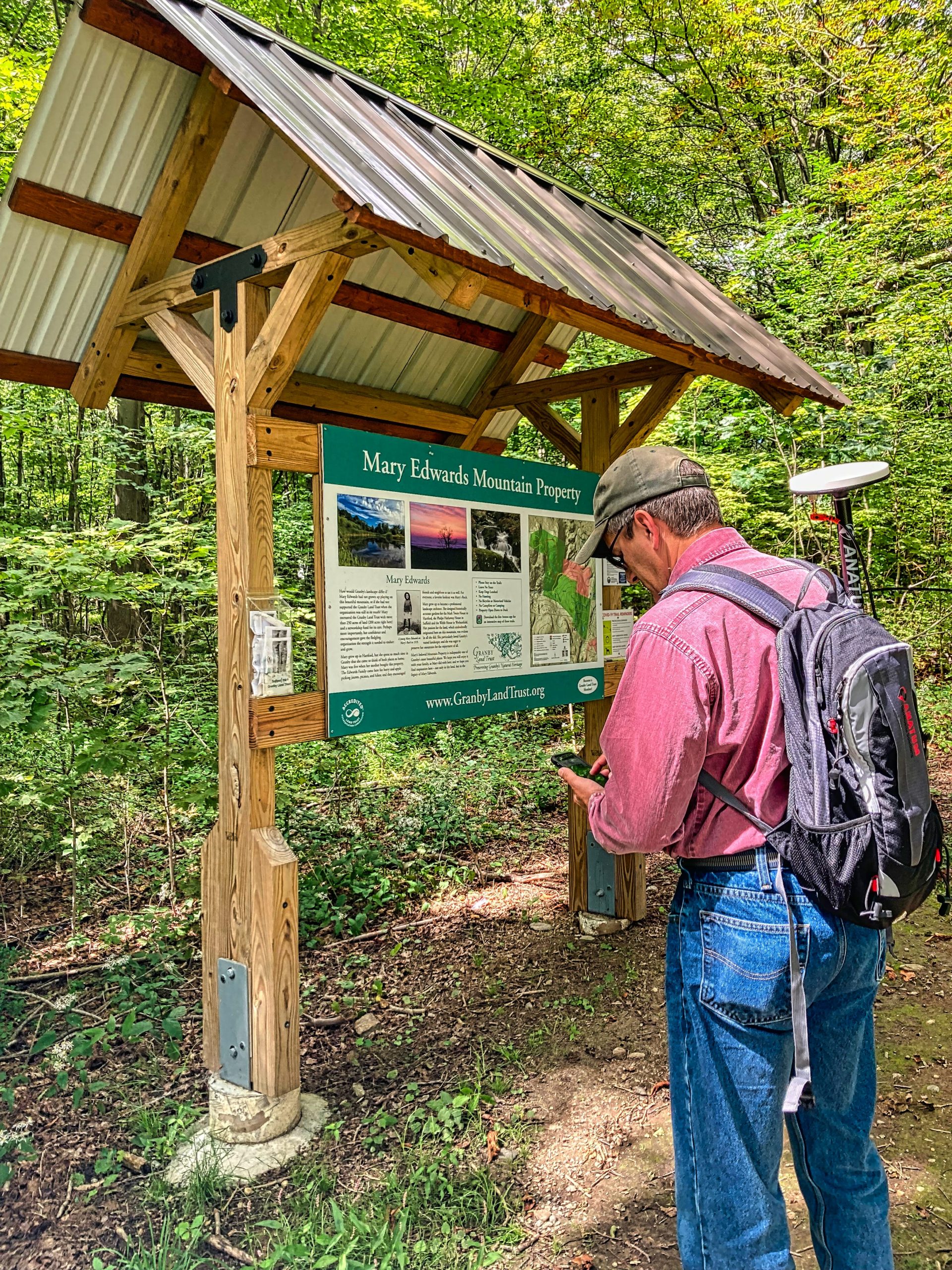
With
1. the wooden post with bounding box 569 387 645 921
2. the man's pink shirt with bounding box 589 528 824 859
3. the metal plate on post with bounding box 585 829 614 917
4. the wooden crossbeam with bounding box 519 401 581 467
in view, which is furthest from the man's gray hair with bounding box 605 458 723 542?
the metal plate on post with bounding box 585 829 614 917

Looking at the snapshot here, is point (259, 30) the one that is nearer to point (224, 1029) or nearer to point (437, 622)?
point (437, 622)

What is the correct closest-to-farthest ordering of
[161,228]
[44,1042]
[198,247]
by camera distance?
1. [44,1042]
2. [161,228]
3. [198,247]

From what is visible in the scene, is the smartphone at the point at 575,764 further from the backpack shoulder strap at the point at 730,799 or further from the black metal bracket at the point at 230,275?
the black metal bracket at the point at 230,275

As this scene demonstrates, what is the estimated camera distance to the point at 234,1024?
2.98 metres

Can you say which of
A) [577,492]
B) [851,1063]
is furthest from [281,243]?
[851,1063]

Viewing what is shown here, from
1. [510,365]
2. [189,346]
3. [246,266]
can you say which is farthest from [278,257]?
[510,365]

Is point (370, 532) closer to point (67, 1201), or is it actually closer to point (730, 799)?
point (730, 799)

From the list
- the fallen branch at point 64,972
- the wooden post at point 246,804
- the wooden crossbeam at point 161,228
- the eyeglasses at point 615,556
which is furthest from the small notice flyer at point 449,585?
the fallen branch at point 64,972

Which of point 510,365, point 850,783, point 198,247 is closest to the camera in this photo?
point 850,783

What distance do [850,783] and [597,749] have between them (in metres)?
3.29

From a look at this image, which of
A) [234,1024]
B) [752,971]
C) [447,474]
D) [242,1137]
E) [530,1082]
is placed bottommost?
[530,1082]

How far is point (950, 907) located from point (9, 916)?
4.80 metres

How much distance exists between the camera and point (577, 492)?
4734mm

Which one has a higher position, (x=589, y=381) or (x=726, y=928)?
(x=589, y=381)
